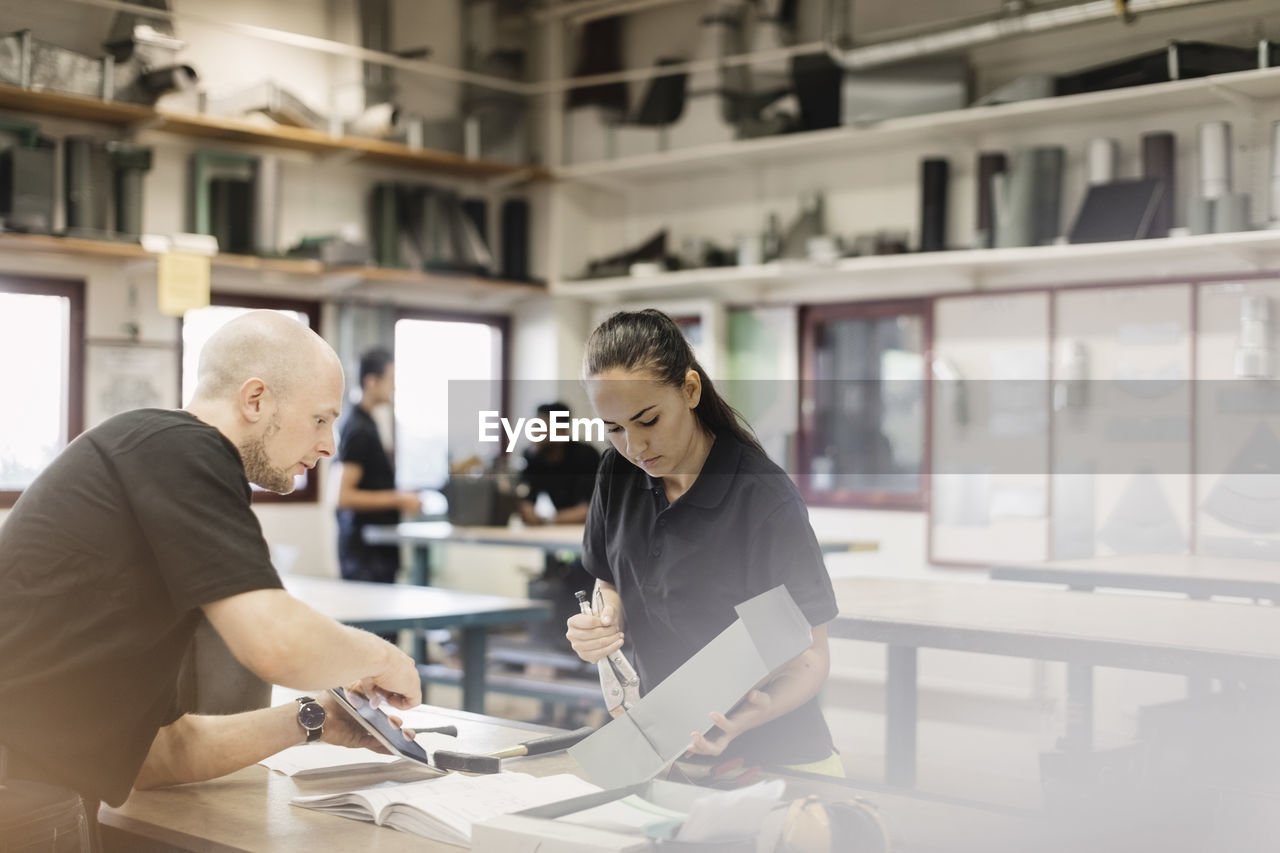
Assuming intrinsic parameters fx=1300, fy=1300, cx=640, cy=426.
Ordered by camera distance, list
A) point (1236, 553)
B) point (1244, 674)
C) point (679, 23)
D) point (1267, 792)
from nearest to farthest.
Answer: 1. point (1267, 792)
2. point (1236, 553)
3. point (1244, 674)
4. point (679, 23)

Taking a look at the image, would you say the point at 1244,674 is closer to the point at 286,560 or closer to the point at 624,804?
the point at 624,804

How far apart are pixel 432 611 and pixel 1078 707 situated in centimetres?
146

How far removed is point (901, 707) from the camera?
2727 mm

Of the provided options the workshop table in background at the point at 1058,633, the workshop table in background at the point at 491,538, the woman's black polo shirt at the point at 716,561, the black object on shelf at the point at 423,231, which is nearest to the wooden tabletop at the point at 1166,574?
the workshop table in background at the point at 1058,633

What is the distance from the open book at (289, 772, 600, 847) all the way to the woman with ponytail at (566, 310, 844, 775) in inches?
7.1

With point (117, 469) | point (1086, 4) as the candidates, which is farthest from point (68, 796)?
point (1086, 4)

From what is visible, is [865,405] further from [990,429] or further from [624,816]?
[624,816]

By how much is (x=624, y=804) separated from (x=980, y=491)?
7.59ft

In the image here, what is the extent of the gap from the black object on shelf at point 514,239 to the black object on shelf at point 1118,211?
245cm

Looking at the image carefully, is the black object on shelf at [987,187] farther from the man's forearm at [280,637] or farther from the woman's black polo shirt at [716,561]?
the man's forearm at [280,637]

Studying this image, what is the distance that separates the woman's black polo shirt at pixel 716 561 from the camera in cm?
148

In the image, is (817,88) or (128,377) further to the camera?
(817,88)

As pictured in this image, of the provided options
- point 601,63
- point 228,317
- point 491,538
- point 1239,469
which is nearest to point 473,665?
point 491,538

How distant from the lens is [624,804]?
3.94 feet
